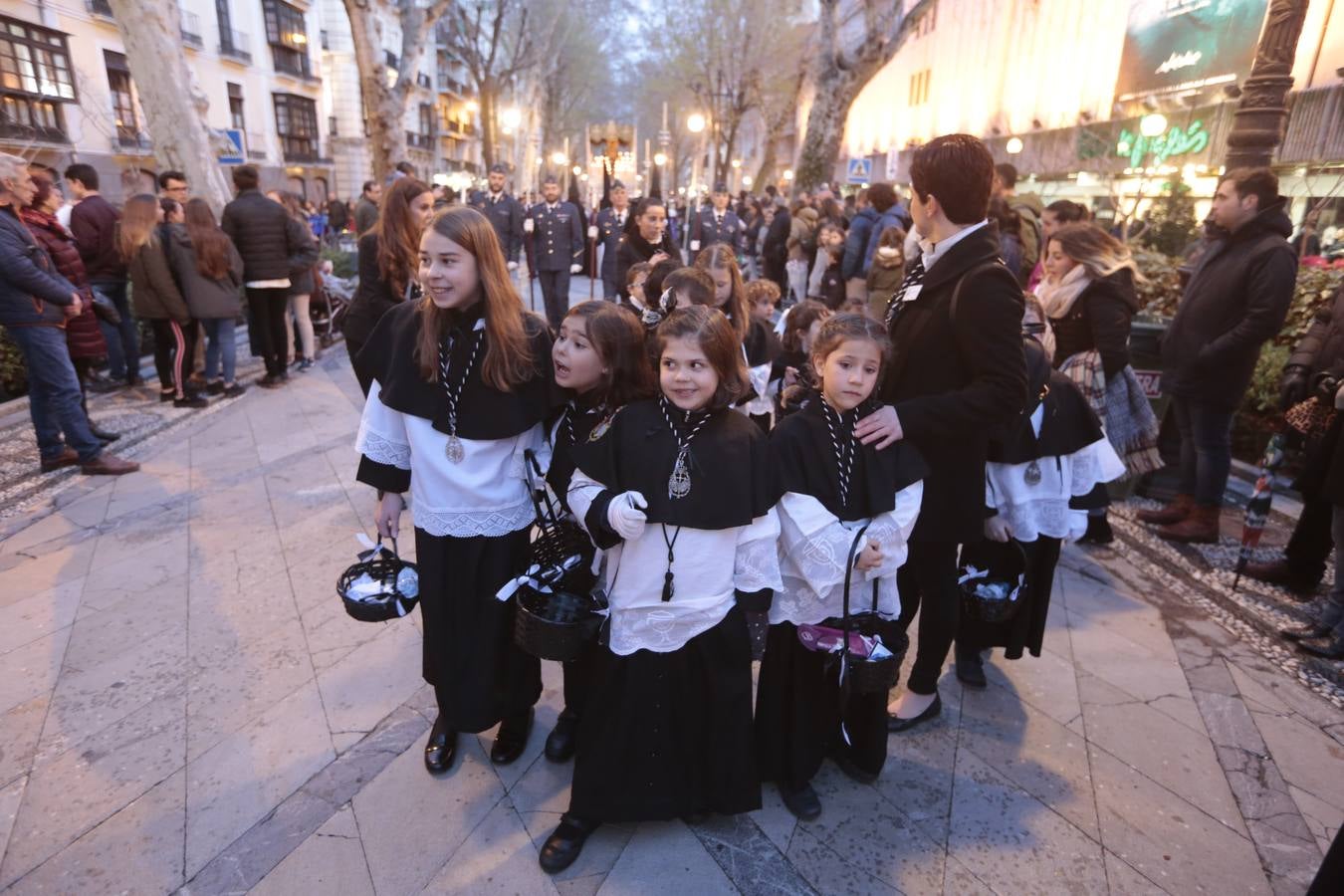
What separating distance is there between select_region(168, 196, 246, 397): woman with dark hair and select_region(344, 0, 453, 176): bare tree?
6462 millimetres

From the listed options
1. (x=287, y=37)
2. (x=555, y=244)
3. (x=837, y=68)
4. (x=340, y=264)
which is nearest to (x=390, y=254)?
(x=555, y=244)

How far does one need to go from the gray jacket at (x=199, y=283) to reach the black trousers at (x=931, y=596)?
20.6 feet

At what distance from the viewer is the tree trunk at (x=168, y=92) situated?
8.14m

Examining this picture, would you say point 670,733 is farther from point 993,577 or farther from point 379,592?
Result: point 993,577

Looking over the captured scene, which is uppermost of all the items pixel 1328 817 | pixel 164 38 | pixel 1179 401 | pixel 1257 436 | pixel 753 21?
pixel 753 21

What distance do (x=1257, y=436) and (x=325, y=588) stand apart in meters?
6.48

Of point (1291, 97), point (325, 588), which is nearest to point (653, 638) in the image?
point (325, 588)

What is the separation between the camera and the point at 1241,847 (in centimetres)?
235

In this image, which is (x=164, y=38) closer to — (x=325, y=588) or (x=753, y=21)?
(x=325, y=588)

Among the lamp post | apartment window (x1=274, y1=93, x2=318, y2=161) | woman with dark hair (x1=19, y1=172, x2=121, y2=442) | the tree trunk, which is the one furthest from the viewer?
apartment window (x1=274, y1=93, x2=318, y2=161)

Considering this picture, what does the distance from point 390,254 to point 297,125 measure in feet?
110

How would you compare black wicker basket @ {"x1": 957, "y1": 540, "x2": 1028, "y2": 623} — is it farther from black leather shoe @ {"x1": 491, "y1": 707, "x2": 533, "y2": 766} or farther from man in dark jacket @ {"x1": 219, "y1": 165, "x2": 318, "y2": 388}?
man in dark jacket @ {"x1": 219, "y1": 165, "x2": 318, "y2": 388}

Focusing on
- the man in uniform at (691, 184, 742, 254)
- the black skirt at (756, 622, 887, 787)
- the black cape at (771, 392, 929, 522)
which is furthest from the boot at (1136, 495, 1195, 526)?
the man in uniform at (691, 184, 742, 254)

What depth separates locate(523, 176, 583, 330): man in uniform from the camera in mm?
9867
